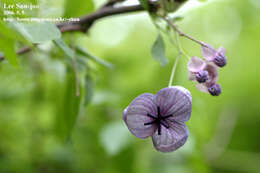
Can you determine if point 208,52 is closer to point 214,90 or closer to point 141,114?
point 214,90

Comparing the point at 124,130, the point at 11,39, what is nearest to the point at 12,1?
the point at 11,39

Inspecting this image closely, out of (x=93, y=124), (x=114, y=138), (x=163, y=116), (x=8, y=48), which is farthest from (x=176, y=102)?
(x=93, y=124)

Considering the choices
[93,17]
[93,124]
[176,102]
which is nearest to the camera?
[176,102]

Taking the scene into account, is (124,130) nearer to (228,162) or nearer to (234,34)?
(228,162)

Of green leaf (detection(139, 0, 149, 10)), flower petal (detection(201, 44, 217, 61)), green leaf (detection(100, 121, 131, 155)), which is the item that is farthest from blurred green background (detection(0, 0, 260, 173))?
flower petal (detection(201, 44, 217, 61))

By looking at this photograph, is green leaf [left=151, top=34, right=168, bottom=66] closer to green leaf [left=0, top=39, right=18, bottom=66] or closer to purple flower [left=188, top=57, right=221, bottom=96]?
purple flower [left=188, top=57, right=221, bottom=96]

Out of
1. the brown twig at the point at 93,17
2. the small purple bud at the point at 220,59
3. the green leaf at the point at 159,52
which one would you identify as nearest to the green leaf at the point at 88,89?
the brown twig at the point at 93,17

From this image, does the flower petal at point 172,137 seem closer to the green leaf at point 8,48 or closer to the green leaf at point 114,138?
the green leaf at point 8,48
